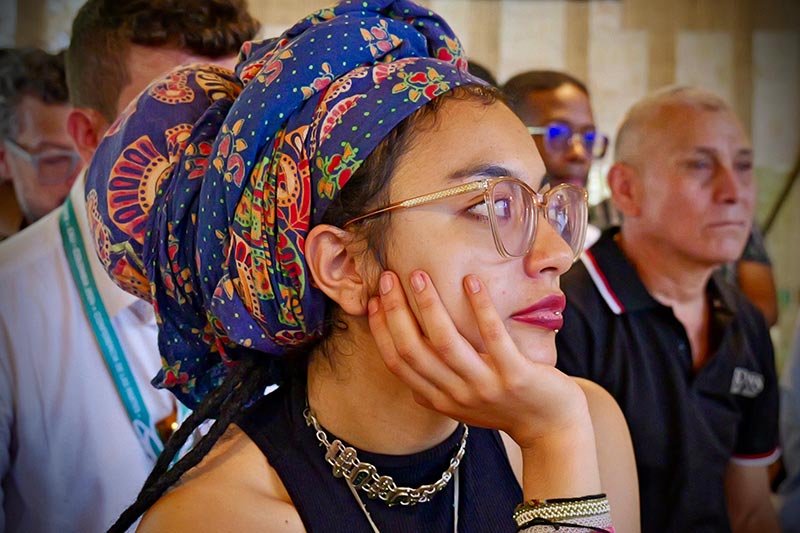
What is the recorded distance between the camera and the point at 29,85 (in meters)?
2.85

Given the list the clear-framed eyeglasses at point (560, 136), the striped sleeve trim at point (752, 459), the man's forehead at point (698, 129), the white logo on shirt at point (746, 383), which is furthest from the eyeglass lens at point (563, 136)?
the striped sleeve trim at point (752, 459)

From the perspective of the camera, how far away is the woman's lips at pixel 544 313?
1.39 m

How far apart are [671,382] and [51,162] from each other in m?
2.11

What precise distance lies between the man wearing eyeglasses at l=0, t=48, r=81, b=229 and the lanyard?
2.69ft

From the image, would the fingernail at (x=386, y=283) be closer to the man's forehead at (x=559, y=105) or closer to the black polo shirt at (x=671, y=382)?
the black polo shirt at (x=671, y=382)

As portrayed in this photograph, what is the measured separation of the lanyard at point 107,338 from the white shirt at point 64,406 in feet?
0.06

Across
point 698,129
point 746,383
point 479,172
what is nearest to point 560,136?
point 698,129

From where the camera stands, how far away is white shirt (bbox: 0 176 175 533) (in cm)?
194

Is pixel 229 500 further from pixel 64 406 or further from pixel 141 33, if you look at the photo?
pixel 141 33

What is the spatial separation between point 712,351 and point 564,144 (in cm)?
132

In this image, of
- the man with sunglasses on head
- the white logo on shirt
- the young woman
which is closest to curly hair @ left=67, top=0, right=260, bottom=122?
the young woman

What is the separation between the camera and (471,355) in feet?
4.42

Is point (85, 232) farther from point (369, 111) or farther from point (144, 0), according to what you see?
point (369, 111)

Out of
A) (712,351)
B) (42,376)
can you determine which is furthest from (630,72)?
(42,376)
